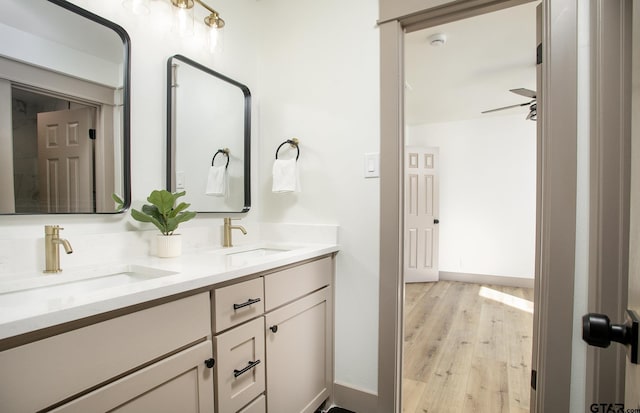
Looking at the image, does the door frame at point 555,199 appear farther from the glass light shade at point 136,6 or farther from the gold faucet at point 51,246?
the gold faucet at point 51,246

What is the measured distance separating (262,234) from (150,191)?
73 centimetres

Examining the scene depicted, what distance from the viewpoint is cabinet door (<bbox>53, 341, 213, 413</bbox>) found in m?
0.72

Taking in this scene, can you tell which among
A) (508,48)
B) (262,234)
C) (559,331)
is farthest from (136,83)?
(508,48)

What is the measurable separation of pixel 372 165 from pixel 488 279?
A: 3.79 metres

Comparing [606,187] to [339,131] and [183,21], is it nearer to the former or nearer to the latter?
[339,131]

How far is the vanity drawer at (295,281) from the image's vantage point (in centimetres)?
125

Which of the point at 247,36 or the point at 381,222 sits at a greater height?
the point at 247,36

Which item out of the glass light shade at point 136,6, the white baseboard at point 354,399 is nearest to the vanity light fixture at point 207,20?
the glass light shade at point 136,6

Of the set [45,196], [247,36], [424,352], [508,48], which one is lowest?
[424,352]

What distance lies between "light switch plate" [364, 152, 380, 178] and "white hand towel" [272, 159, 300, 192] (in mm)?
418

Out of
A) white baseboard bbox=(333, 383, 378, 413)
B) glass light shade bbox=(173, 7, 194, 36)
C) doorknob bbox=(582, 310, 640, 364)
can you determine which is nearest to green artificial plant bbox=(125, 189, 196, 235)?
glass light shade bbox=(173, 7, 194, 36)

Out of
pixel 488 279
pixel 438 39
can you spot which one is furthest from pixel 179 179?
pixel 488 279

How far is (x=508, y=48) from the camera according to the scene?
2.49 meters

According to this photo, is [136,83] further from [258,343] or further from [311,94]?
[258,343]
